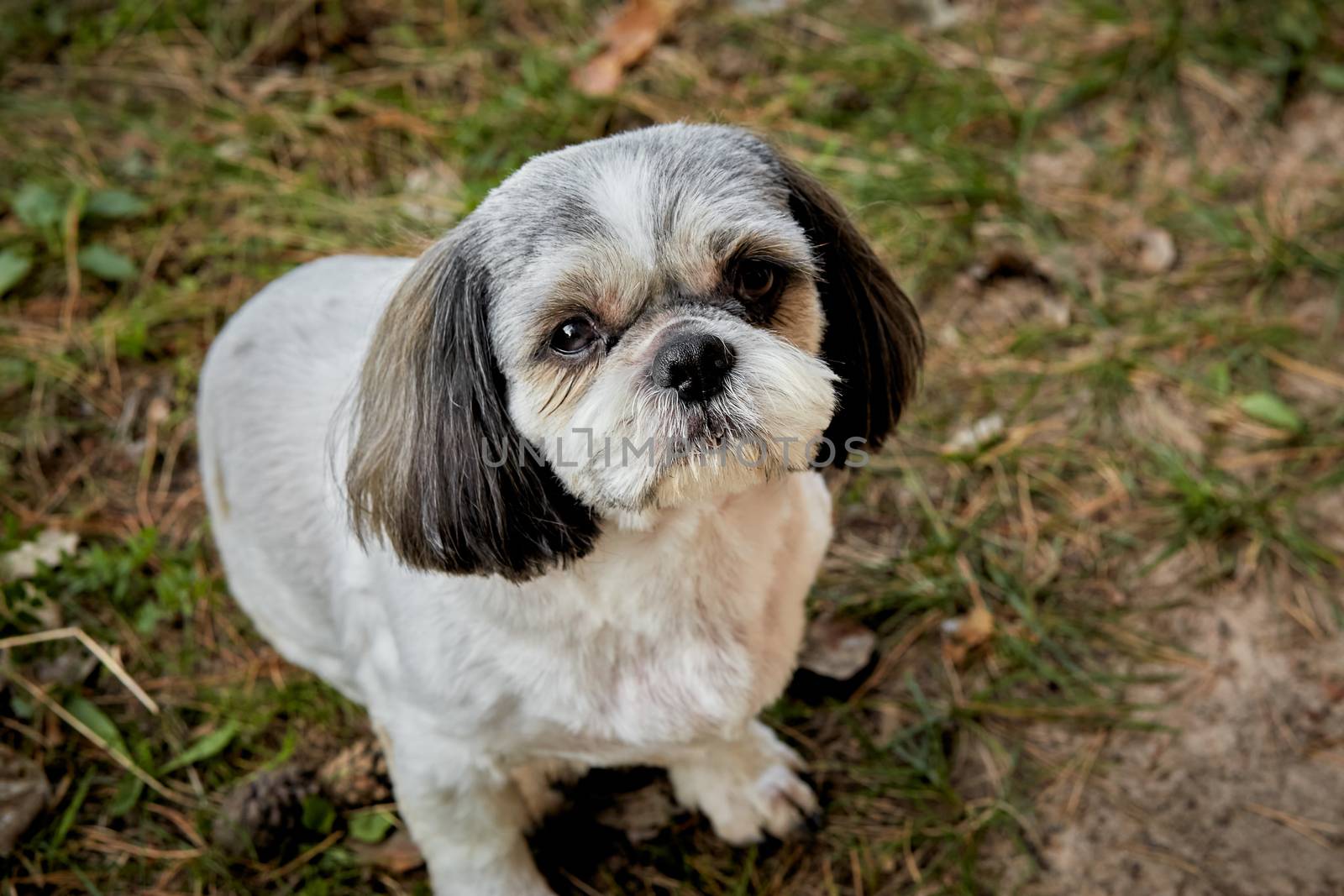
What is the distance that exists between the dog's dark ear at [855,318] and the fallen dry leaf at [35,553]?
2.31 metres

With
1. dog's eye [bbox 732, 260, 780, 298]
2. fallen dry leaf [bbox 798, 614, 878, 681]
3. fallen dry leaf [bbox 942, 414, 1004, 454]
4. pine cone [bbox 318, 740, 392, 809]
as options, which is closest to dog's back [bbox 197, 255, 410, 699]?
pine cone [bbox 318, 740, 392, 809]

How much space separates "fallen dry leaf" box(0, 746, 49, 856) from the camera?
115 inches

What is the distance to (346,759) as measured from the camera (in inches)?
117

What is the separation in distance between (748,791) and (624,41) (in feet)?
9.93

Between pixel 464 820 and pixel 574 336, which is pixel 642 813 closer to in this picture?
pixel 464 820

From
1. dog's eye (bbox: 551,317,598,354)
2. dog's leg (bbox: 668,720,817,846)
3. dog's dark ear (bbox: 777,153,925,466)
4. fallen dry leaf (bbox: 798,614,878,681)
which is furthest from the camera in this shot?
fallen dry leaf (bbox: 798,614,878,681)

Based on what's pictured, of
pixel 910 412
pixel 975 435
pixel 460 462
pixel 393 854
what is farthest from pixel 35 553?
pixel 975 435

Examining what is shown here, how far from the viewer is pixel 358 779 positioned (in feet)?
9.67

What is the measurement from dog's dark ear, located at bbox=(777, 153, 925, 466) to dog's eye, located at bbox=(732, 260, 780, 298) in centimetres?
20

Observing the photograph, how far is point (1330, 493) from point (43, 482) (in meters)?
3.73

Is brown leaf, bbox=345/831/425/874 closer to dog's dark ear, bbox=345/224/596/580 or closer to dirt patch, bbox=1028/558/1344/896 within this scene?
dog's dark ear, bbox=345/224/596/580

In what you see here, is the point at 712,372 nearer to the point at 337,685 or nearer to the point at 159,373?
the point at 337,685

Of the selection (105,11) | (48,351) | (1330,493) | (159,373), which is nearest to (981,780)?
(1330,493)

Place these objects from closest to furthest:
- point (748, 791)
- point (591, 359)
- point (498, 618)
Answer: point (591, 359) < point (498, 618) < point (748, 791)
